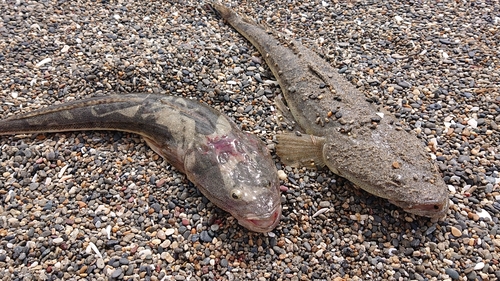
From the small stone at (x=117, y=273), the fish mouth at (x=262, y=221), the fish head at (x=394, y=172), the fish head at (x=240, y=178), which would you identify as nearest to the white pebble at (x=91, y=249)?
the small stone at (x=117, y=273)

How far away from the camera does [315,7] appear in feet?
22.1

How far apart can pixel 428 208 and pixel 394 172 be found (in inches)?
17.1

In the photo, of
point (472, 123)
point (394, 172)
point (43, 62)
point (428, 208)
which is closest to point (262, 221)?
point (394, 172)

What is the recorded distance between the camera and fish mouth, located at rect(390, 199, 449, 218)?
375 centimetres

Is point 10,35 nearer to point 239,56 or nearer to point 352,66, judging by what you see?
point 239,56

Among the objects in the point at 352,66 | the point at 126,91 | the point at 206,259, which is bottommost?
the point at 206,259

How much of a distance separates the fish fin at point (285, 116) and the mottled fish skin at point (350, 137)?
2.4 inches

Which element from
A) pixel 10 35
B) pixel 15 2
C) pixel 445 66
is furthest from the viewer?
pixel 15 2

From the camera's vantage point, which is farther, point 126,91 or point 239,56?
point 239,56

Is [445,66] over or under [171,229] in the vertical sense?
over

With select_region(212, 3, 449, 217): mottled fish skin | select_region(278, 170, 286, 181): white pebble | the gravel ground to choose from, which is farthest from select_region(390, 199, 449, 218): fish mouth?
select_region(278, 170, 286, 181): white pebble

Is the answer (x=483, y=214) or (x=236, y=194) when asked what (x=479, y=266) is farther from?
(x=236, y=194)

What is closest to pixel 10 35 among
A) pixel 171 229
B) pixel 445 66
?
pixel 171 229

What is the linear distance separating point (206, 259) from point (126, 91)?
2.45m
